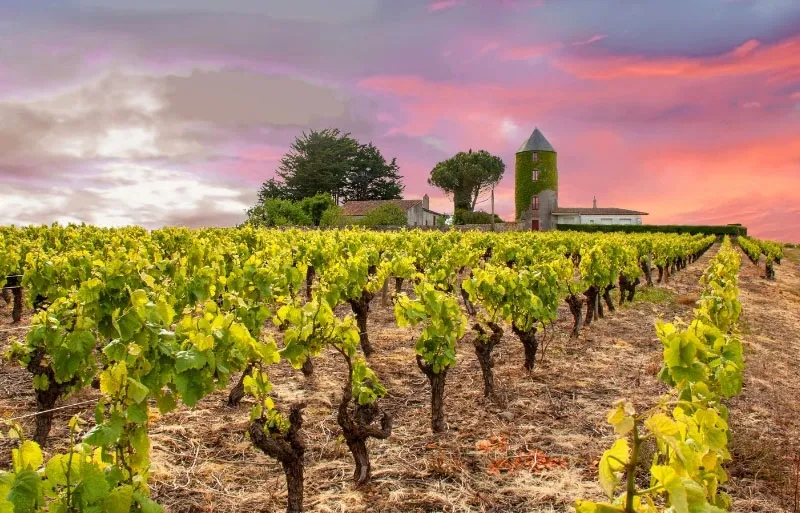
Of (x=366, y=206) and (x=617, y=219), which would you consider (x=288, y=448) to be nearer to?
(x=366, y=206)

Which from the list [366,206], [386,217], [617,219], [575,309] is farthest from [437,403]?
[617,219]

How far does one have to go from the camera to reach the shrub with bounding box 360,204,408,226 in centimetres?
5306

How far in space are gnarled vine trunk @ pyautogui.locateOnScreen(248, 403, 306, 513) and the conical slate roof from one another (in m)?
67.7

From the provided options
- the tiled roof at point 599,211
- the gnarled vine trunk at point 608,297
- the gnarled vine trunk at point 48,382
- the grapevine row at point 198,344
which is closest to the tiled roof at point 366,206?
the tiled roof at point 599,211

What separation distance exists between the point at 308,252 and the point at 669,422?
40.2 feet

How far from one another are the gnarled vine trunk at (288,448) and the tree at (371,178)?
212ft

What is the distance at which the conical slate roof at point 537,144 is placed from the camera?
6881cm

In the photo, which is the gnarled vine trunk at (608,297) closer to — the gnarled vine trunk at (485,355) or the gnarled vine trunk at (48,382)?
the gnarled vine trunk at (485,355)

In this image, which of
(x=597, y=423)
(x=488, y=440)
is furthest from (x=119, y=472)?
(x=597, y=423)

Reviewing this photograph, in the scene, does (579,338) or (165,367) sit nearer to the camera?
(165,367)

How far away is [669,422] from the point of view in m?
1.97

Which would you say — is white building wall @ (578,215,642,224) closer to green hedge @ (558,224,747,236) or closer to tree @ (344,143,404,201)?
green hedge @ (558,224,747,236)

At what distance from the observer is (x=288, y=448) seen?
4.34m

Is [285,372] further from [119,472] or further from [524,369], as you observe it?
[119,472]
